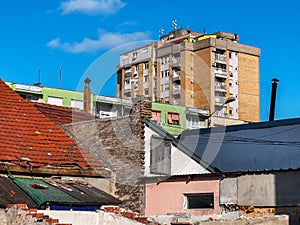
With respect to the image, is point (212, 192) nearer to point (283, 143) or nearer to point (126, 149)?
point (126, 149)

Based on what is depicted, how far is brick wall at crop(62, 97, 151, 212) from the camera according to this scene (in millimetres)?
18672

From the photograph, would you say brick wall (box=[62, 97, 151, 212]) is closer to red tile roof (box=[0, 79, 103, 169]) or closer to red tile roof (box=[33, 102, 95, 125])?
red tile roof (box=[0, 79, 103, 169])

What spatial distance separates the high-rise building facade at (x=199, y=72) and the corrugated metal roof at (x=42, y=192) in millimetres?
54291

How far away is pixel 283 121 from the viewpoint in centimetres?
2556

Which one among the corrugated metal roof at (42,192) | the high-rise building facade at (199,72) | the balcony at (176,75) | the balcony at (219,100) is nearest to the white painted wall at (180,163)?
the corrugated metal roof at (42,192)

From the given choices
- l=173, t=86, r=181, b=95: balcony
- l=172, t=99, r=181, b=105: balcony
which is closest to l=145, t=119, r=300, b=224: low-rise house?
l=172, t=99, r=181, b=105: balcony

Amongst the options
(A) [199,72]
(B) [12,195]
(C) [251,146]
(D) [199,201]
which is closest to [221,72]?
(A) [199,72]

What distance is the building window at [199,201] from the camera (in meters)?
17.8

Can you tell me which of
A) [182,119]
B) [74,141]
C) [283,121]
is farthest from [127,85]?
[74,141]

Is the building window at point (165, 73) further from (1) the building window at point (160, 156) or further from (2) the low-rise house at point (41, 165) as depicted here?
(1) the building window at point (160, 156)

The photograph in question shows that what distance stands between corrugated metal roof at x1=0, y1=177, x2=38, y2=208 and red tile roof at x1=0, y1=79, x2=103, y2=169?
1.03 meters

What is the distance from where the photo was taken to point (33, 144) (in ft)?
60.2

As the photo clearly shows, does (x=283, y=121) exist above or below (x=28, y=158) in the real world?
above

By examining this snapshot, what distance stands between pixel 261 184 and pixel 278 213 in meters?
0.95
